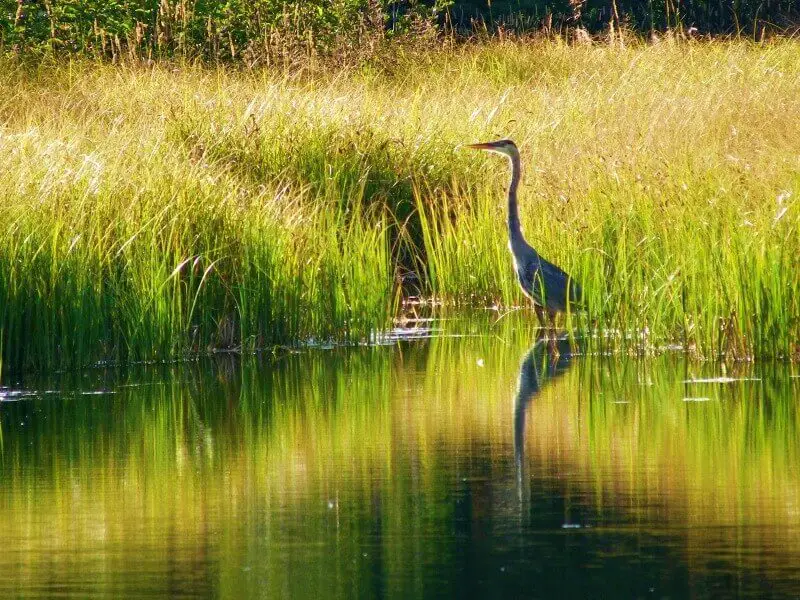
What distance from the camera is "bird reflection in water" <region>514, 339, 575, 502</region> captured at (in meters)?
6.47

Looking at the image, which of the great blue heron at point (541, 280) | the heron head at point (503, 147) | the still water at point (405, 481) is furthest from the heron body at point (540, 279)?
the still water at point (405, 481)

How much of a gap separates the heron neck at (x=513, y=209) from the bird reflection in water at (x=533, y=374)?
777 mm

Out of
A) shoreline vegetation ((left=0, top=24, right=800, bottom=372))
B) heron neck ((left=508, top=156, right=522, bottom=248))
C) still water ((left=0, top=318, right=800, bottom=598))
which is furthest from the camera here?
heron neck ((left=508, top=156, right=522, bottom=248))

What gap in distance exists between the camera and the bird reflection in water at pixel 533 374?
21.2 ft

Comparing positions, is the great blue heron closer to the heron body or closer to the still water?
the heron body

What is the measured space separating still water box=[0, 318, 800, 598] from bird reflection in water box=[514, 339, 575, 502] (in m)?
0.03

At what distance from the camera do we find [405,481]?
5.75 metres

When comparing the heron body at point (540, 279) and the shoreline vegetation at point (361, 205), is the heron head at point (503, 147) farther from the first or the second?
the heron body at point (540, 279)

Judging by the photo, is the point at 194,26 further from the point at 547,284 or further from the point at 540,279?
the point at 540,279

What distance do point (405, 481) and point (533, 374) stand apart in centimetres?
291

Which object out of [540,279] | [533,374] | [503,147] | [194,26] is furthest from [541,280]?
[194,26]

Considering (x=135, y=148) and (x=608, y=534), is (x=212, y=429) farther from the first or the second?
(x=135, y=148)

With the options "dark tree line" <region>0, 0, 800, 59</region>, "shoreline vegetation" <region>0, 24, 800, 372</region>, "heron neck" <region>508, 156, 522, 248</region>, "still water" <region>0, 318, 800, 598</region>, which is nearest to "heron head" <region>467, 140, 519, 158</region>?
"heron neck" <region>508, 156, 522, 248</region>

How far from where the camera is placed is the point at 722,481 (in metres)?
5.65
